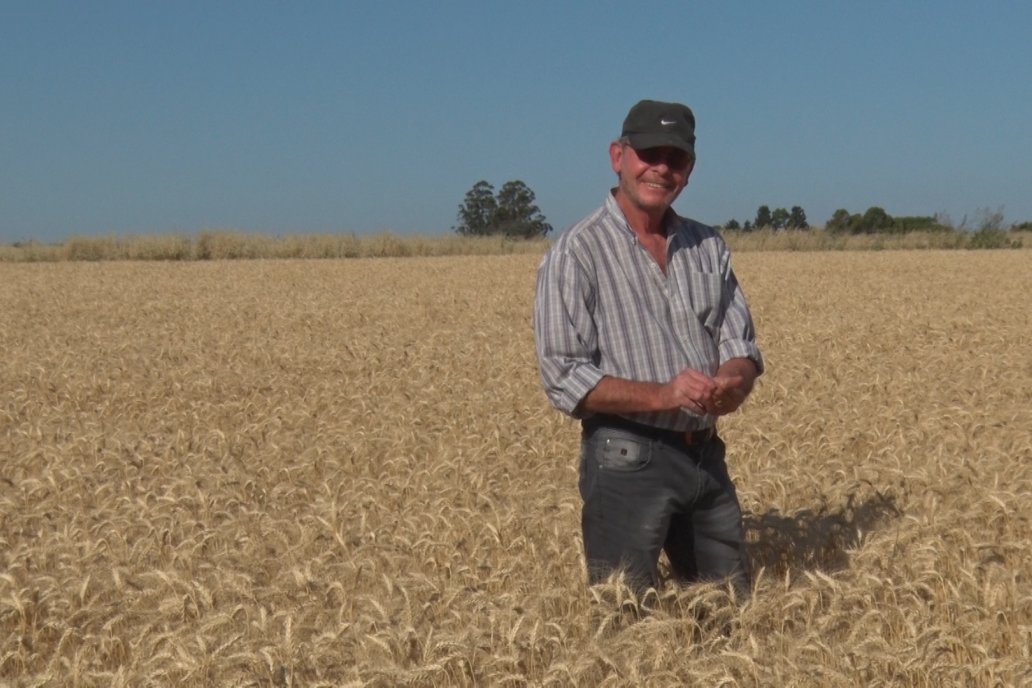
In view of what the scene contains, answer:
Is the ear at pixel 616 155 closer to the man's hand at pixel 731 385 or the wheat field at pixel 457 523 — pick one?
the man's hand at pixel 731 385

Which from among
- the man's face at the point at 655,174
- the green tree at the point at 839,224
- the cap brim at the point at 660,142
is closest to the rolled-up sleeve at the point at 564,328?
the man's face at the point at 655,174

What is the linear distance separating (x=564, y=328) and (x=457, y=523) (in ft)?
6.88

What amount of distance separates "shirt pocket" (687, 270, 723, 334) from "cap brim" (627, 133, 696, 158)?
474 mm

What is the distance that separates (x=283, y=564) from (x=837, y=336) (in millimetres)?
10443

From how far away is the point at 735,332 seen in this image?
14.3ft

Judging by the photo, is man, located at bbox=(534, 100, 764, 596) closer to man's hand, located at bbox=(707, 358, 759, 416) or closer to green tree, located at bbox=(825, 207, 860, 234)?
man's hand, located at bbox=(707, 358, 759, 416)

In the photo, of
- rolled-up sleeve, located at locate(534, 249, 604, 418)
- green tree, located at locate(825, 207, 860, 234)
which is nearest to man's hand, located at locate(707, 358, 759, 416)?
rolled-up sleeve, located at locate(534, 249, 604, 418)

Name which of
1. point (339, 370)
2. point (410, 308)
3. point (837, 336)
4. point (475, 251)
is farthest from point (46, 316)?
point (475, 251)

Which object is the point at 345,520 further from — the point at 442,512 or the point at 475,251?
the point at 475,251

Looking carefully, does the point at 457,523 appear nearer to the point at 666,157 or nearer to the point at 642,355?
the point at 642,355

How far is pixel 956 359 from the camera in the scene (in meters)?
12.0

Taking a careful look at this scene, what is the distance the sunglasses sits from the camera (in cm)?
407

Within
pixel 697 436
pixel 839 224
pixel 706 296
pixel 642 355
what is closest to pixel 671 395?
pixel 642 355

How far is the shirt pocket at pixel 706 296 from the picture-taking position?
4.25 meters
